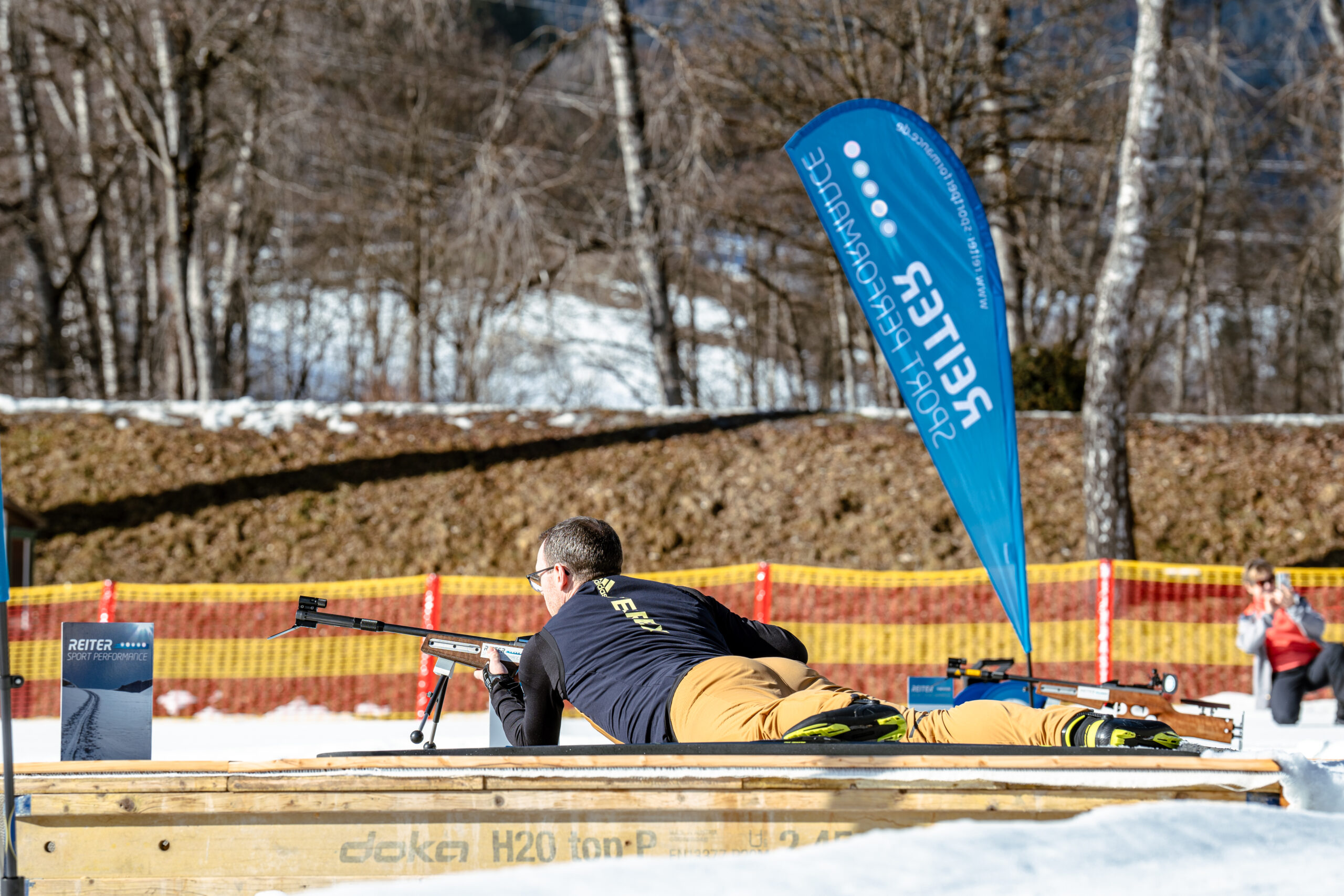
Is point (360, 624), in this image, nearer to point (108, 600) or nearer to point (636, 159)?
point (108, 600)

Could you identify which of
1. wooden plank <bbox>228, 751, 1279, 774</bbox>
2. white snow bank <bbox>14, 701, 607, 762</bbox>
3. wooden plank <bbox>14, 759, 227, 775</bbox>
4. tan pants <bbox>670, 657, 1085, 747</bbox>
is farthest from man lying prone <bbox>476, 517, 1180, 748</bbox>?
white snow bank <bbox>14, 701, 607, 762</bbox>

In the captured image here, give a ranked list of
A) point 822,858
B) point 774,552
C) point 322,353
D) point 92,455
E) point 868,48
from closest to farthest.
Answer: point 822,858 → point 774,552 → point 92,455 → point 868,48 → point 322,353

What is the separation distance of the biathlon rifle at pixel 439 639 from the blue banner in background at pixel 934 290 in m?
2.49

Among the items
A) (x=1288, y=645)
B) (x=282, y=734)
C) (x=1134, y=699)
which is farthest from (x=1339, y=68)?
(x=282, y=734)

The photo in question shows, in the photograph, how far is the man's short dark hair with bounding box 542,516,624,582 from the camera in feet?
13.5

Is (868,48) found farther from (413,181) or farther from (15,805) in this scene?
(15,805)

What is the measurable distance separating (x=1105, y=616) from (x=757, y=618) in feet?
9.93

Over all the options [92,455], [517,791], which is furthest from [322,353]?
[517,791]

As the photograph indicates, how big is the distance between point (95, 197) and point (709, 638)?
22255 mm

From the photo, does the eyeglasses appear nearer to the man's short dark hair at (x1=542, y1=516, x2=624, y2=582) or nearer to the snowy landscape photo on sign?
the man's short dark hair at (x1=542, y1=516, x2=624, y2=582)

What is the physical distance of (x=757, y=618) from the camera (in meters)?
10.5

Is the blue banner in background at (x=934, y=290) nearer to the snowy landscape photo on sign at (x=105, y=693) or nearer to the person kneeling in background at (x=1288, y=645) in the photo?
the person kneeling in background at (x=1288, y=645)

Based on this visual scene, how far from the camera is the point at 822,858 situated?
2.73m

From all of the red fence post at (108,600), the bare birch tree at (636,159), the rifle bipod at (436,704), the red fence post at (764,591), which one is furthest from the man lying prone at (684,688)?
the bare birch tree at (636,159)
